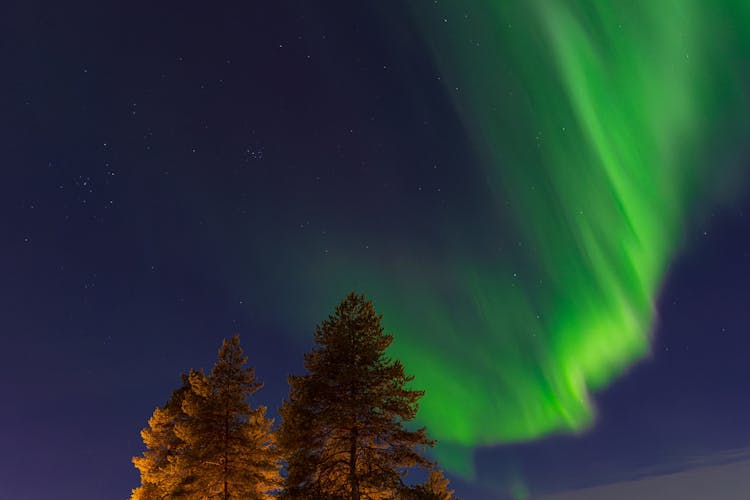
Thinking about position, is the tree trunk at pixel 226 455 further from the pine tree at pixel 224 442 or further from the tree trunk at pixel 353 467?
the tree trunk at pixel 353 467

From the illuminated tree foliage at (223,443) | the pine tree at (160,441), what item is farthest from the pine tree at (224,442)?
the pine tree at (160,441)

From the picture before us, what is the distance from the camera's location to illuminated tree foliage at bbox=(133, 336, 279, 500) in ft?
92.0

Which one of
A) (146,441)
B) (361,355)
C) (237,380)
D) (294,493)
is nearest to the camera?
(294,493)

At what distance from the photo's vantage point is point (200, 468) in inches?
1103

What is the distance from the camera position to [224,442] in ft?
93.7

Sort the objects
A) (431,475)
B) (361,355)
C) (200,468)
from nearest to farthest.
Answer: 1. (361,355)
2. (200,468)
3. (431,475)

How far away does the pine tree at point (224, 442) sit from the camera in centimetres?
2808

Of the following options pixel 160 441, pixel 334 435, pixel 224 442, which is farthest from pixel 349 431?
pixel 160 441

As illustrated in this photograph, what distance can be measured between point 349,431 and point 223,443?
8.05 meters

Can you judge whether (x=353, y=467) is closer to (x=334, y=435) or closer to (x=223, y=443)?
(x=334, y=435)

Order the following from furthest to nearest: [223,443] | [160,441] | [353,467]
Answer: [160,441]
[223,443]
[353,467]

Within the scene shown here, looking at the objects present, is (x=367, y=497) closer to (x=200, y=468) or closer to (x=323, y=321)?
(x=323, y=321)

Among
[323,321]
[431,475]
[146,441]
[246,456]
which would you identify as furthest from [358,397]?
[431,475]

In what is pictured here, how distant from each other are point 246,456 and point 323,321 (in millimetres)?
8489
